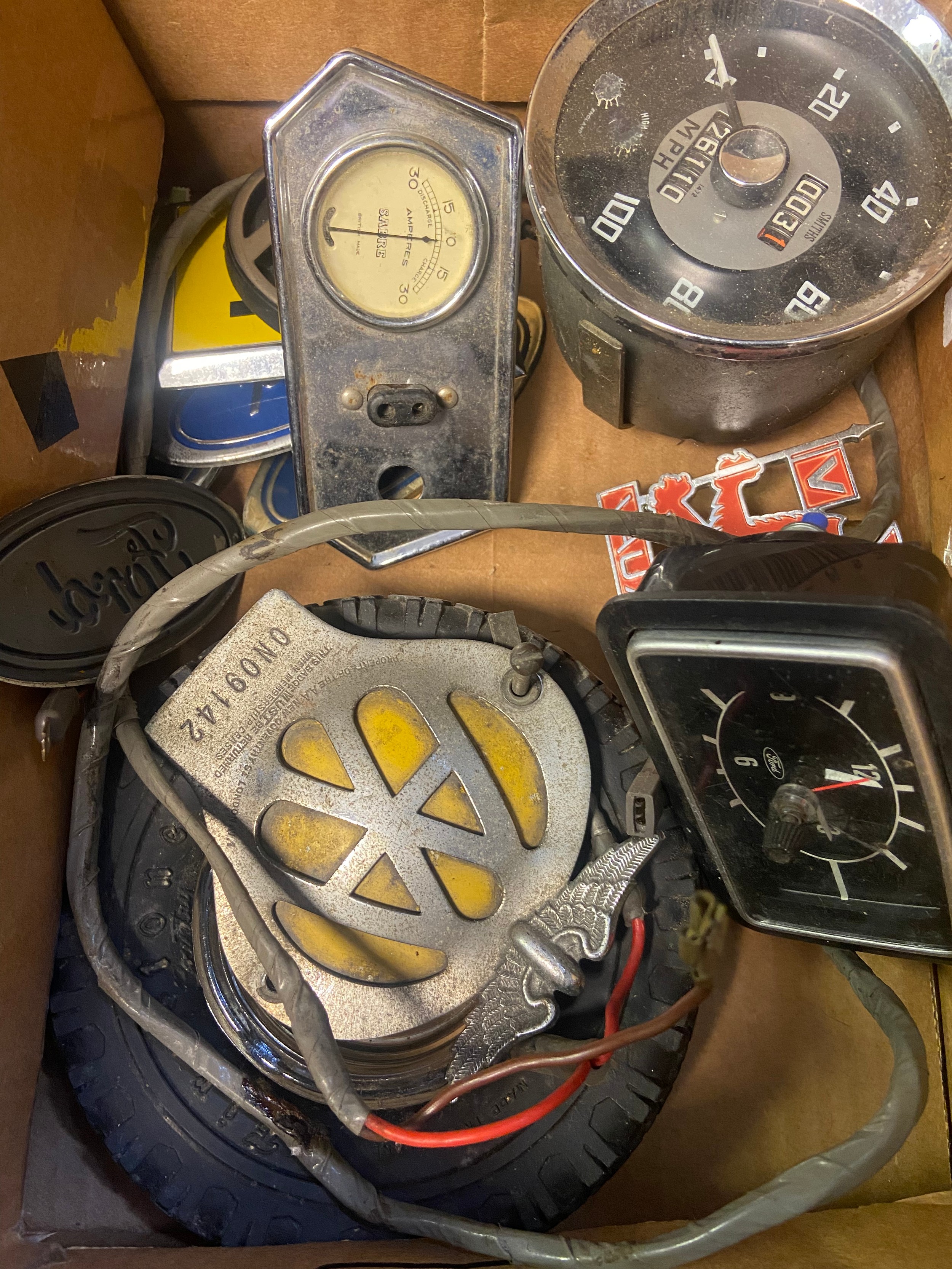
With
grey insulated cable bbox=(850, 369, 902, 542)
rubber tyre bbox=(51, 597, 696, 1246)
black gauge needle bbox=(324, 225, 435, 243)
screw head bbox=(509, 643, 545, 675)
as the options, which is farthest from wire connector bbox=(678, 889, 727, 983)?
black gauge needle bbox=(324, 225, 435, 243)

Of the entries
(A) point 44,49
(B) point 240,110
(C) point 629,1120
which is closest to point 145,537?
(A) point 44,49

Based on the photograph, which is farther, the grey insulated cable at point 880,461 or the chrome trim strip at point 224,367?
the chrome trim strip at point 224,367

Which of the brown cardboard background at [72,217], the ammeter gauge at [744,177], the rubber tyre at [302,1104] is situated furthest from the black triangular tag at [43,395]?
the ammeter gauge at [744,177]

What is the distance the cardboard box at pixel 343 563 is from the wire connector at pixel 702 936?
24 centimetres

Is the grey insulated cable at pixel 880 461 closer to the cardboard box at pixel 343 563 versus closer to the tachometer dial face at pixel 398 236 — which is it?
the cardboard box at pixel 343 563

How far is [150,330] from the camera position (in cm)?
121

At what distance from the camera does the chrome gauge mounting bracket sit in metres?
1.01

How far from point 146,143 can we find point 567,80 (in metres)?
0.59

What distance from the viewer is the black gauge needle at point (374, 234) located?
1.04 meters

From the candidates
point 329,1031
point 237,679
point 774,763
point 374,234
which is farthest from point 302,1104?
point 374,234

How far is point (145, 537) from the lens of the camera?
1058mm

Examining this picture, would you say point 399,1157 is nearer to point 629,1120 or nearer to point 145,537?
point 629,1120

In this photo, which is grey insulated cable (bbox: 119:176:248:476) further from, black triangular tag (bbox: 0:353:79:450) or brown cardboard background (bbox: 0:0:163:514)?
black triangular tag (bbox: 0:353:79:450)

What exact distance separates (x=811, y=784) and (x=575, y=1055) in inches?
11.5
